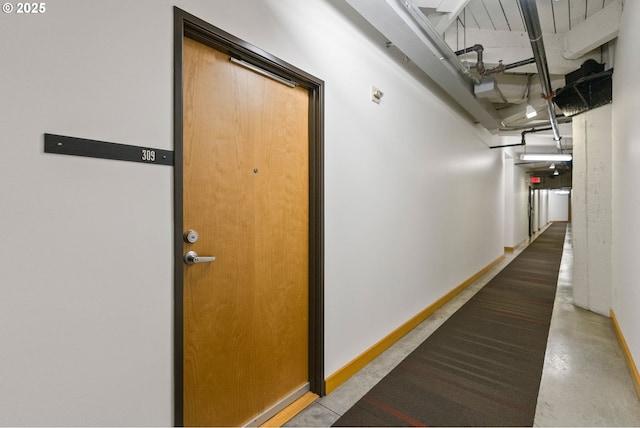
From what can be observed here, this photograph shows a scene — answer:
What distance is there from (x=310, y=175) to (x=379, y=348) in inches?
67.9

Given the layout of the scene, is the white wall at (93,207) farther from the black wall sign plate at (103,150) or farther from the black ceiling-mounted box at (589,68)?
the black ceiling-mounted box at (589,68)

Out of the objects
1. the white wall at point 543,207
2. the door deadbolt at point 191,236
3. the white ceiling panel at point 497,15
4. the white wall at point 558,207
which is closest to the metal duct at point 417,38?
the white ceiling panel at point 497,15

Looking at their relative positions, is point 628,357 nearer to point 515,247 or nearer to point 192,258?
point 192,258

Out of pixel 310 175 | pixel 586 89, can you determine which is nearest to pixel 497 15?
pixel 586 89

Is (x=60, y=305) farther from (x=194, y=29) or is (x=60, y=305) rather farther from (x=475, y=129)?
(x=475, y=129)

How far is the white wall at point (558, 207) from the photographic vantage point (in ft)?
69.4

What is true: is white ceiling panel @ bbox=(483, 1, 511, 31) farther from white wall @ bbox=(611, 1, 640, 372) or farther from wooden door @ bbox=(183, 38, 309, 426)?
wooden door @ bbox=(183, 38, 309, 426)

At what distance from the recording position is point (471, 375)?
2334mm

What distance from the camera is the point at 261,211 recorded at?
1.79 m

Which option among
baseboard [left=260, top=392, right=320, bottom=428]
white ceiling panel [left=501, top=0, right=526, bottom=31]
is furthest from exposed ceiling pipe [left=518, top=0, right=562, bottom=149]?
baseboard [left=260, top=392, right=320, bottom=428]

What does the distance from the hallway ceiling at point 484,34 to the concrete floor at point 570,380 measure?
2.70m

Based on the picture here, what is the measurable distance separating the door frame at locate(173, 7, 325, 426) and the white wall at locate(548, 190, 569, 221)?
24.8m

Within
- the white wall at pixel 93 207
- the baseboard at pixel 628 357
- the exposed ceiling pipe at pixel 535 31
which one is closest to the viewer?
the white wall at pixel 93 207

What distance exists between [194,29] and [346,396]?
95.3 inches
